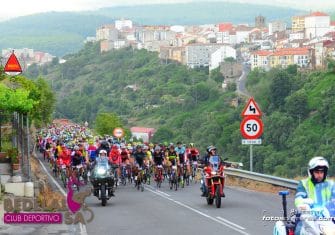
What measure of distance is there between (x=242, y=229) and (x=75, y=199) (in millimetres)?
6625

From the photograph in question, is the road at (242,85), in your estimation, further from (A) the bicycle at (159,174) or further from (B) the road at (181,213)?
(B) the road at (181,213)

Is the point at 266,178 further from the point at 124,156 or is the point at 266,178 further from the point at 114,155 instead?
the point at 124,156

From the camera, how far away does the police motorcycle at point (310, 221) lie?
8203 millimetres

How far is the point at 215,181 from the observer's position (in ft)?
62.1

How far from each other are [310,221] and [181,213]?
9.52 meters

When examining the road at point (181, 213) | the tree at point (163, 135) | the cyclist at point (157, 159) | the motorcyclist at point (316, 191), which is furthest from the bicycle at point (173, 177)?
the tree at point (163, 135)

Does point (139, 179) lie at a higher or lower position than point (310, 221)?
lower

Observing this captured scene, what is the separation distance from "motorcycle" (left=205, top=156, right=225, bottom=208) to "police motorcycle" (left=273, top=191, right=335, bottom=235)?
9.81 m

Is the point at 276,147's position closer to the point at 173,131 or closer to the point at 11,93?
the point at 173,131

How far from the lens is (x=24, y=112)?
20406 millimetres

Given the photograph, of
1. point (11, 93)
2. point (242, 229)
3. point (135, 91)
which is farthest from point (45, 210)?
point (135, 91)

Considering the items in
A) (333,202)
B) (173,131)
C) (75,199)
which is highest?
(333,202)

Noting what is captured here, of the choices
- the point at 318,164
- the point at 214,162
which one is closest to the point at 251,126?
the point at 214,162

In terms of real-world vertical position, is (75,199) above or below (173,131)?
above
